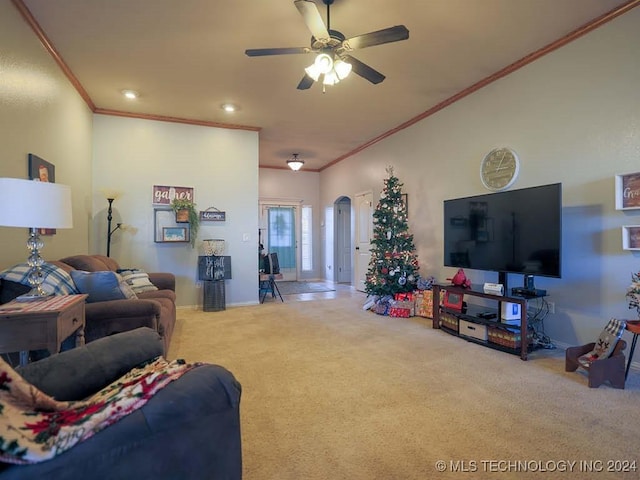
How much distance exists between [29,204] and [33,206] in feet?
0.06

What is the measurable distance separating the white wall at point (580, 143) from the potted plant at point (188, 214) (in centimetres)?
393

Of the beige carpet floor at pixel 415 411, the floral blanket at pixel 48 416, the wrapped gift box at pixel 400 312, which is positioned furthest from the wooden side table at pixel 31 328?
the wrapped gift box at pixel 400 312

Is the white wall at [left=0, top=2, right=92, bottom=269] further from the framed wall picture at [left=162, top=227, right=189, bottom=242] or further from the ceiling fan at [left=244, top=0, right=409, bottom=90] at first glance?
the ceiling fan at [left=244, top=0, right=409, bottom=90]

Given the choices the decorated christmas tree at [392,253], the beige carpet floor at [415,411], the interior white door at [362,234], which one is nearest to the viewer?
the beige carpet floor at [415,411]

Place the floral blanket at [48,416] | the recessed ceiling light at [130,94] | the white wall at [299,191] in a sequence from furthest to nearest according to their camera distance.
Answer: the white wall at [299,191] < the recessed ceiling light at [130,94] < the floral blanket at [48,416]

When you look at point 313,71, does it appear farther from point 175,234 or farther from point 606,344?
point 175,234

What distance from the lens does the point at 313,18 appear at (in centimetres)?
239

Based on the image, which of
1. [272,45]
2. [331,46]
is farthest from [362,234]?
[331,46]

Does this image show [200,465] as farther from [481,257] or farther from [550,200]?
[481,257]

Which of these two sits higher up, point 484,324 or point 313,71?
point 313,71

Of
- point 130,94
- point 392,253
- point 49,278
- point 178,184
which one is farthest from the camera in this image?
point 178,184

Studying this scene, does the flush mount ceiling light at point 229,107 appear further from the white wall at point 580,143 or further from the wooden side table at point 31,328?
the wooden side table at point 31,328

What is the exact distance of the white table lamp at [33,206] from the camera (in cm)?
174

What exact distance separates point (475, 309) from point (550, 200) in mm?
1542
